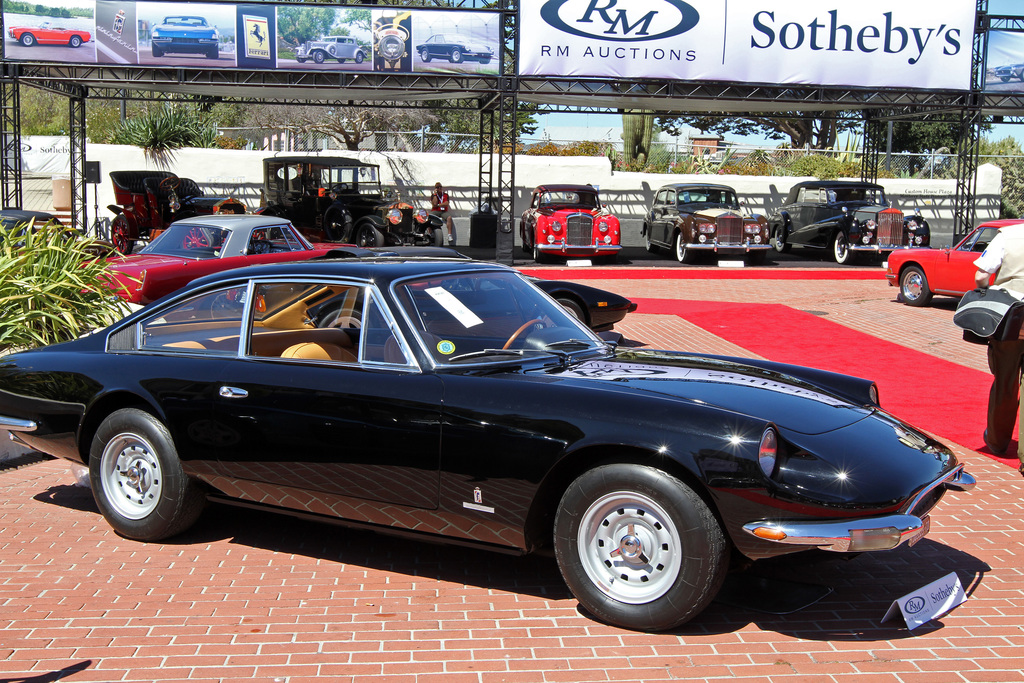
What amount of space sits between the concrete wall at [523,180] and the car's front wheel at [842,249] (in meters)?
7.63

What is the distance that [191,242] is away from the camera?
11766 mm

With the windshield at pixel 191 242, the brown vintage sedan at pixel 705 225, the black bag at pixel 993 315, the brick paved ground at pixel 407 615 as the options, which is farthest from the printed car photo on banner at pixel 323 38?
the brick paved ground at pixel 407 615

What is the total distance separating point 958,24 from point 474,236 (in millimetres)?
13014

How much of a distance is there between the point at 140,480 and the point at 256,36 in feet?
59.5

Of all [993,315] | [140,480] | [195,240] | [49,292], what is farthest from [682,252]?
[140,480]

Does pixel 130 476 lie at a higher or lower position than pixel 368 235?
lower

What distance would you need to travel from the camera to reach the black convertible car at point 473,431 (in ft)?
11.7

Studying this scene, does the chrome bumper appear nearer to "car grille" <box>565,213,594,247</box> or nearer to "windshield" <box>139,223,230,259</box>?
"windshield" <box>139,223,230,259</box>

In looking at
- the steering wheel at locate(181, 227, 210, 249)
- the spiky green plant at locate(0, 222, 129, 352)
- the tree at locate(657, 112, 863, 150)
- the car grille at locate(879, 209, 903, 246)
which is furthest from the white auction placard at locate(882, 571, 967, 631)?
the tree at locate(657, 112, 863, 150)

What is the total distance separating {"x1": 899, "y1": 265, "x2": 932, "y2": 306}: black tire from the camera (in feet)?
48.2

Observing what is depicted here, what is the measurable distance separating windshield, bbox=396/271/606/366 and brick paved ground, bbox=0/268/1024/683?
3.45ft

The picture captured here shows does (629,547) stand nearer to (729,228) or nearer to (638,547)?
(638,547)

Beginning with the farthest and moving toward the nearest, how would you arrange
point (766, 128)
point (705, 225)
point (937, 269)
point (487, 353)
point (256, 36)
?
point (766, 128), point (705, 225), point (256, 36), point (937, 269), point (487, 353)

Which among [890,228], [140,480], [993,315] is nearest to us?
[140,480]
